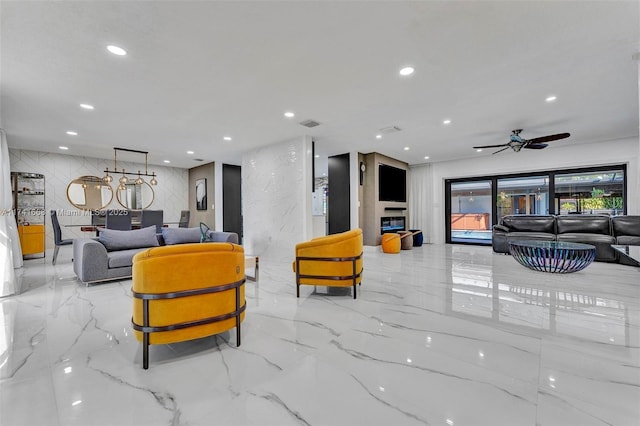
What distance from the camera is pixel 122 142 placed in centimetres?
601

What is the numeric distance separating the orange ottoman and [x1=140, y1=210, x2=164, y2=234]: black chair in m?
5.21

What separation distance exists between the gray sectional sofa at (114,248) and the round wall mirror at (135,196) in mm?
4390

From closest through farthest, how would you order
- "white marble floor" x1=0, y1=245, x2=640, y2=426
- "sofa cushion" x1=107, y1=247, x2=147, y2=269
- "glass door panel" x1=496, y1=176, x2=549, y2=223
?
"white marble floor" x1=0, y1=245, x2=640, y2=426 < "sofa cushion" x1=107, y1=247, x2=147, y2=269 < "glass door panel" x1=496, y1=176, x2=549, y2=223

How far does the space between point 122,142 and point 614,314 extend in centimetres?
832

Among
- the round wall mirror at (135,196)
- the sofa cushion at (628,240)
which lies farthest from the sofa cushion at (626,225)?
the round wall mirror at (135,196)

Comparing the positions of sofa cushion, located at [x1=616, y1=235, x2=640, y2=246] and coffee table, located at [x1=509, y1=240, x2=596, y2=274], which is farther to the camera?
sofa cushion, located at [x1=616, y1=235, x2=640, y2=246]

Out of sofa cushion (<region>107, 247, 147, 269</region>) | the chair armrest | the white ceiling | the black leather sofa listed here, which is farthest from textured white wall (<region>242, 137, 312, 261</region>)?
the black leather sofa

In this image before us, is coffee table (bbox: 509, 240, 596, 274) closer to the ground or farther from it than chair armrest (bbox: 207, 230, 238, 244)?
closer to the ground

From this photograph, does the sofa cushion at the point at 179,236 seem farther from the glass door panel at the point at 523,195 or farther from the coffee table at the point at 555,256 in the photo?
the glass door panel at the point at 523,195

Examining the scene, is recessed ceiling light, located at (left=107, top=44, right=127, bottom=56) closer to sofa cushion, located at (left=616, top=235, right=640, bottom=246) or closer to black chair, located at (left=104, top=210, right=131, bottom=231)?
black chair, located at (left=104, top=210, right=131, bottom=231)

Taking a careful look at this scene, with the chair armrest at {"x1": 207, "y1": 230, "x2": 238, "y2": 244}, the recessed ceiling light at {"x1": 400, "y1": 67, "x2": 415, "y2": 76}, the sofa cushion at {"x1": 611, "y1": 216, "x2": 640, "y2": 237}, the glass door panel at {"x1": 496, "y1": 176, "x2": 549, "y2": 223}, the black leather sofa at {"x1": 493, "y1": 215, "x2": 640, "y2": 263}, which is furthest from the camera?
Answer: the glass door panel at {"x1": 496, "y1": 176, "x2": 549, "y2": 223}

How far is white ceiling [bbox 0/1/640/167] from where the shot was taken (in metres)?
2.18

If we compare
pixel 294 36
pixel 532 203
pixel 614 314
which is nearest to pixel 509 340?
pixel 614 314

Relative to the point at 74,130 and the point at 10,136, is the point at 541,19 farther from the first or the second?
the point at 10,136
